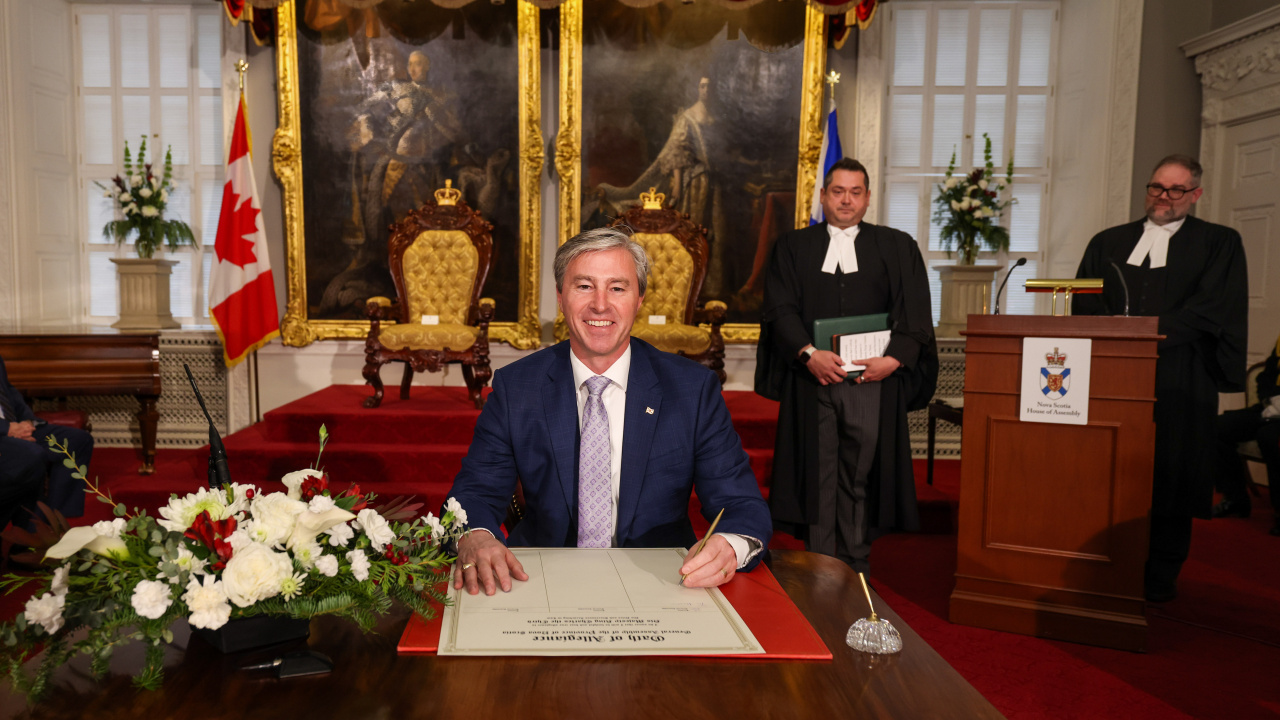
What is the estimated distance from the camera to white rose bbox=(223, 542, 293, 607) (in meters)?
1.03

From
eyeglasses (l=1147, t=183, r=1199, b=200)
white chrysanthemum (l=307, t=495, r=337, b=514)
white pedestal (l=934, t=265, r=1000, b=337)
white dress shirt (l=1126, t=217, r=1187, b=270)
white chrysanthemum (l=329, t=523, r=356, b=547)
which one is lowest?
white chrysanthemum (l=329, t=523, r=356, b=547)

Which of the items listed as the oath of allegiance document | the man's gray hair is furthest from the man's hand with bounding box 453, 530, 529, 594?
the man's gray hair

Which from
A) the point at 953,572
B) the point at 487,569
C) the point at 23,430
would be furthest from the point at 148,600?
the point at 953,572

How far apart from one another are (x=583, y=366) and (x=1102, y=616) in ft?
8.57

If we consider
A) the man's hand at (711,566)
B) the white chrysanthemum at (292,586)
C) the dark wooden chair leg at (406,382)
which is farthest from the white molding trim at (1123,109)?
the white chrysanthemum at (292,586)

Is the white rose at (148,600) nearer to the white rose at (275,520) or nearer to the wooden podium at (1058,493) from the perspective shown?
the white rose at (275,520)

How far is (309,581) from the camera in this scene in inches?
44.1

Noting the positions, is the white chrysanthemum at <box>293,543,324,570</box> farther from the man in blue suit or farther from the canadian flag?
the canadian flag

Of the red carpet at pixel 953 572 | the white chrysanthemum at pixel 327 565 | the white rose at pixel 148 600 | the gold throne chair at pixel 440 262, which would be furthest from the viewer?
the gold throne chair at pixel 440 262

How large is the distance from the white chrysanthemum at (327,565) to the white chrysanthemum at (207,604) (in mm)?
119

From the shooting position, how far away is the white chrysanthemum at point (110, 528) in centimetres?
105

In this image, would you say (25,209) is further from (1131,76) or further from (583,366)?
(1131,76)

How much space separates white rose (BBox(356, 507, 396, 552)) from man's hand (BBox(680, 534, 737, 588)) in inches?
20.6

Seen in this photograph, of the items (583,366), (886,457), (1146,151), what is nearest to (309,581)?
(583,366)
